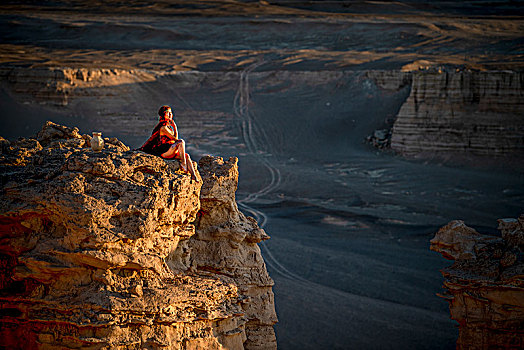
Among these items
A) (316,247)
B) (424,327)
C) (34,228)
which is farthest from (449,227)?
(316,247)

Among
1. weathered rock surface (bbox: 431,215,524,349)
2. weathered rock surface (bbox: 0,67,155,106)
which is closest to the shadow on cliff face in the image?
weathered rock surface (bbox: 0,67,155,106)

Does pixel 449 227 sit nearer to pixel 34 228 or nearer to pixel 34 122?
pixel 34 228

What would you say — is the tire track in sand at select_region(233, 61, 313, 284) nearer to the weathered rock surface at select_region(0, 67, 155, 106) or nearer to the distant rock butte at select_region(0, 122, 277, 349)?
the weathered rock surface at select_region(0, 67, 155, 106)

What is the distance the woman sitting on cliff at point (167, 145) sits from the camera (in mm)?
4336

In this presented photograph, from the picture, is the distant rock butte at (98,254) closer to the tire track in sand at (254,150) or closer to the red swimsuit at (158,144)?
the red swimsuit at (158,144)

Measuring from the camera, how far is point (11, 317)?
153 inches

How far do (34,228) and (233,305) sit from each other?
168 cm

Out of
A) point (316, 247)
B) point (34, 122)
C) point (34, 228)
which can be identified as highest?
point (34, 228)

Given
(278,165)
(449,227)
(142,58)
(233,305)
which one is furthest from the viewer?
(142,58)

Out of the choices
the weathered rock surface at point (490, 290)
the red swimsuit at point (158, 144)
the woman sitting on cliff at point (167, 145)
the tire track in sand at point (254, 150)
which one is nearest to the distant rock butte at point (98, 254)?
the woman sitting on cliff at point (167, 145)

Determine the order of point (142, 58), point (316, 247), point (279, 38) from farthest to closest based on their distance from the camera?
1. point (279, 38)
2. point (142, 58)
3. point (316, 247)

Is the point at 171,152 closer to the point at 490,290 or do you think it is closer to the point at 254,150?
the point at 490,290

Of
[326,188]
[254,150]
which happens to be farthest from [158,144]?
[254,150]

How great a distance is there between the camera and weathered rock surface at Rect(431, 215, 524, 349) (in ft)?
20.4
